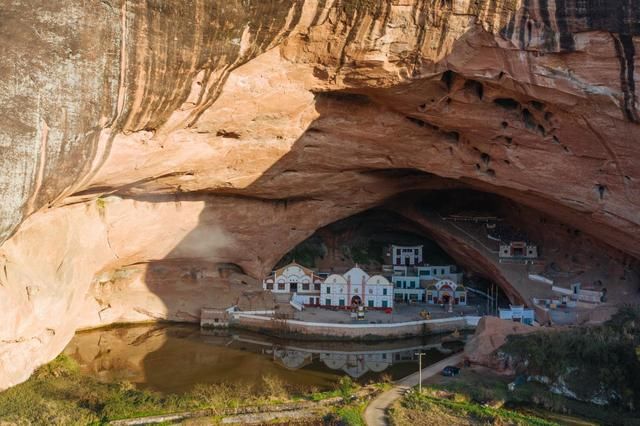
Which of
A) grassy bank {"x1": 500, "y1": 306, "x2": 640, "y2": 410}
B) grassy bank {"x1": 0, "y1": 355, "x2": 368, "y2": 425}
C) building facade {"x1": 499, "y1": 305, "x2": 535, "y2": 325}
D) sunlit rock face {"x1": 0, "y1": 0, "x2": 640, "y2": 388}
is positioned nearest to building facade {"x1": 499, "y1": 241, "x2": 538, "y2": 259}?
sunlit rock face {"x1": 0, "y1": 0, "x2": 640, "y2": 388}

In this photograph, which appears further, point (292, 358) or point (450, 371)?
point (292, 358)

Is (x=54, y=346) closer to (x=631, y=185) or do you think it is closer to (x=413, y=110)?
(x=413, y=110)

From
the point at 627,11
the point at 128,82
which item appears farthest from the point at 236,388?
the point at 627,11

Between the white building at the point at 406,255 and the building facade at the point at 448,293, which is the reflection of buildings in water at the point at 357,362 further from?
the white building at the point at 406,255

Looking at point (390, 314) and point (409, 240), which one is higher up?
point (409, 240)

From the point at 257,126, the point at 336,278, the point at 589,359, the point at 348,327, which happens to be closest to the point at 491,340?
the point at 589,359

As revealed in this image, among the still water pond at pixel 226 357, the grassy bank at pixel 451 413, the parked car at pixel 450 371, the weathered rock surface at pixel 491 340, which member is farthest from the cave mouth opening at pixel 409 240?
the grassy bank at pixel 451 413

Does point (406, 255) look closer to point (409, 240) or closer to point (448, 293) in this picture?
point (409, 240)
